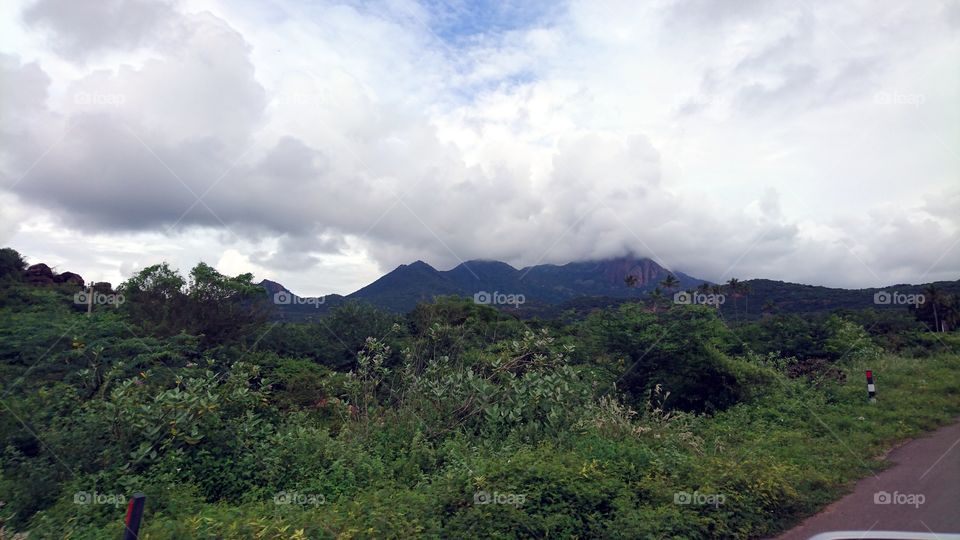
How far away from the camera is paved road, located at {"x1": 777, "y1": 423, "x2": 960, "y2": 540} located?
5184mm

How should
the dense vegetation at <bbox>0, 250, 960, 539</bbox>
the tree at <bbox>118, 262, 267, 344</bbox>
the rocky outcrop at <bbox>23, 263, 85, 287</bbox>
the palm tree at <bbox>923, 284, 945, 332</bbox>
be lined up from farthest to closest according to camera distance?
the palm tree at <bbox>923, 284, 945, 332</bbox>
the rocky outcrop at <bbox>23, 263, 85, 287</bbox>
the tree at <bbox>118, 262, 267, 344</bbox>
the dense vegetation at <bbox>0, 250, 960, 539</bbox>

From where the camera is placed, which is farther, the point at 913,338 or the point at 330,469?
the point at 913,338

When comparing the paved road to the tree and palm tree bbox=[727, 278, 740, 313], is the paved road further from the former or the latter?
palm tree bbox=[727, 278, 740, 313]

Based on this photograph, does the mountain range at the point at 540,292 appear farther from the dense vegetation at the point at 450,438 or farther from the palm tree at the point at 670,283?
the dense vegetation at the point at 450,438

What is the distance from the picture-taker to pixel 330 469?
247 inches

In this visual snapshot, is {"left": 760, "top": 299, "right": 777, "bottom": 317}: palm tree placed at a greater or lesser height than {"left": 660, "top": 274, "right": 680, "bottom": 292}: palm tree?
lesser

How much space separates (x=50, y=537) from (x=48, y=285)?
75.4 feet

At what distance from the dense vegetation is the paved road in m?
0.22

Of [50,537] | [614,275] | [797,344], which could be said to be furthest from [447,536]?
[614,275]

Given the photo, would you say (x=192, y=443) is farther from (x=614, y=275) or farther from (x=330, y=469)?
(x=614, y=275)

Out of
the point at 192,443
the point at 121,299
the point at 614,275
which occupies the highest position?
the point at 614,275

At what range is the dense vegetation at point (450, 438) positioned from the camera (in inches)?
194

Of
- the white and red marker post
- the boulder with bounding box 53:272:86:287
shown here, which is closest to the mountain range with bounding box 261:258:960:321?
the boulder with bounding box 53:272:86:287

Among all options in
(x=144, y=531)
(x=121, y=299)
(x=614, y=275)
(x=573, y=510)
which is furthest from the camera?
(x=614, y=275)
